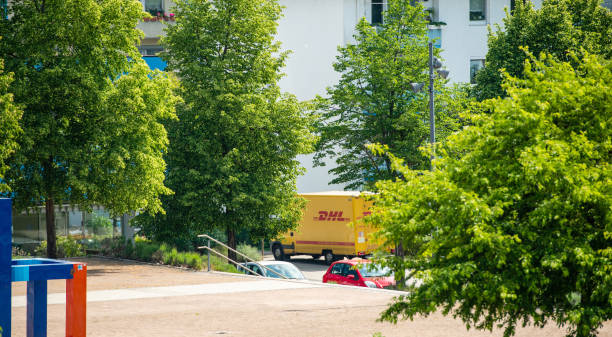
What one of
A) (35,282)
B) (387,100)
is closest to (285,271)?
(387,100)

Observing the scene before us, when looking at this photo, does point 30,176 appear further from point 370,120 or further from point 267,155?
point 370,120

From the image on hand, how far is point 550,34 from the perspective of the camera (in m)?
30.6

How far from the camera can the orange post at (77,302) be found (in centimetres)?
977

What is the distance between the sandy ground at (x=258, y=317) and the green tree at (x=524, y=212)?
311 cm

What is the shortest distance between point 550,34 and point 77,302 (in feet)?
85.3

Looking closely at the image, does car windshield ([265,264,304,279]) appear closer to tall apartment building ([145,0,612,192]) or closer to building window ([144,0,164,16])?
tall apartment building ([145,0,612,192])

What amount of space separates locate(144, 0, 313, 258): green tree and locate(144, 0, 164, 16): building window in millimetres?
23203

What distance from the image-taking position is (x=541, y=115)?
766 centimetres

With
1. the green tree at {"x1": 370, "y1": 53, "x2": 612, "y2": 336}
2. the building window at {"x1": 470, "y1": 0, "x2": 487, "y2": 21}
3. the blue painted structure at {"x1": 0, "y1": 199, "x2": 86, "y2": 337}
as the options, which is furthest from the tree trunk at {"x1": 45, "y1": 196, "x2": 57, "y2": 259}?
the building window at {"x1": 470, "y1": 0, "x2": 487, "y2": 21}

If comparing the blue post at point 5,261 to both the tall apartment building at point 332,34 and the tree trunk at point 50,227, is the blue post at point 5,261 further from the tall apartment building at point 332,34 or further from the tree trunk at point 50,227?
the tall apartment building at point 332,34

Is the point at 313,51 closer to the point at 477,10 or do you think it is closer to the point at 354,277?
the point at 477,10

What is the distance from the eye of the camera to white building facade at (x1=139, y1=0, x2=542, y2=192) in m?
52.6

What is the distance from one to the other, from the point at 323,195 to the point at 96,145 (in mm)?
16007

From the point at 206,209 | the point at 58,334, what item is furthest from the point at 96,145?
the point at 58,334
